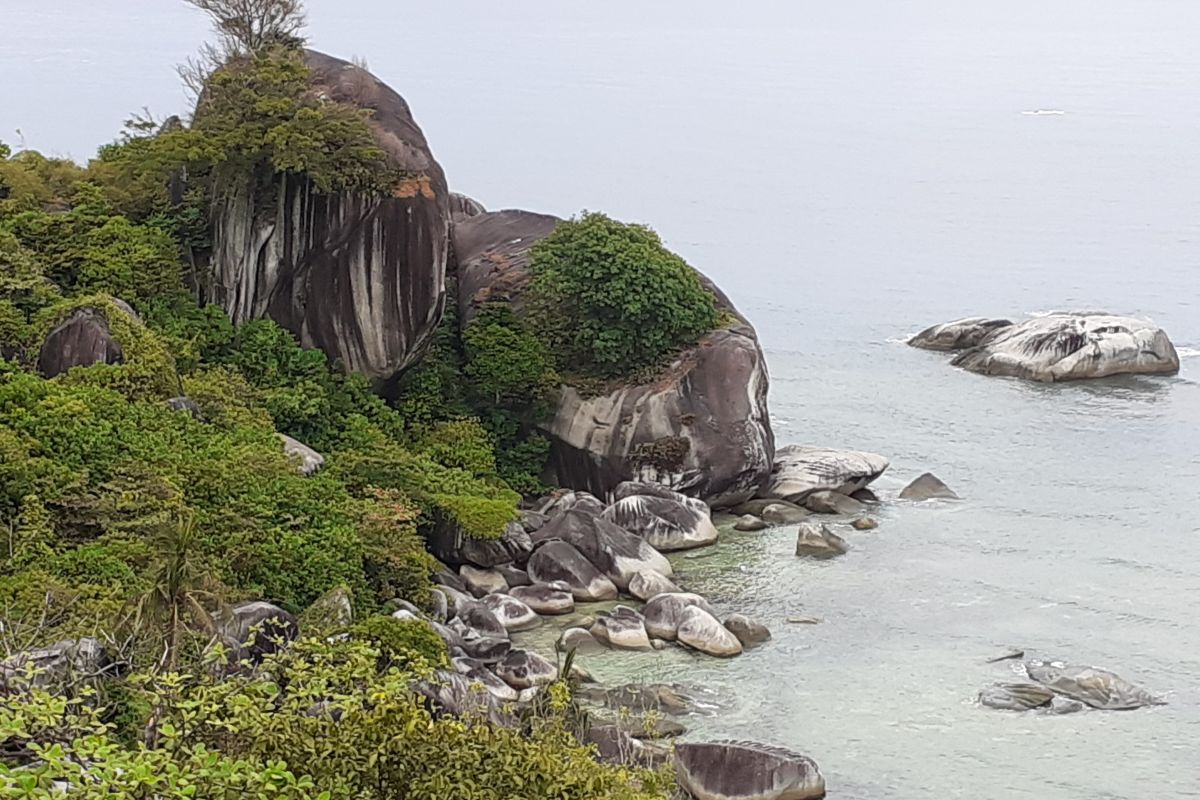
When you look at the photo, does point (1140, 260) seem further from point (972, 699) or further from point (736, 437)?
point (972, 699)

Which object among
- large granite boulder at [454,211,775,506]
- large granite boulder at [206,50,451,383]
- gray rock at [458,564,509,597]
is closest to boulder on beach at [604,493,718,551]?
large granite boulder at [454,211,775,506]

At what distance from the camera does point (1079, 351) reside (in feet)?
104

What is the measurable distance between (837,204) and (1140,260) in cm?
1159

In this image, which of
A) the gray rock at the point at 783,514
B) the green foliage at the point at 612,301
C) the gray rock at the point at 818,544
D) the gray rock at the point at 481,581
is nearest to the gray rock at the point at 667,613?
the gray rock at the point at 481,581

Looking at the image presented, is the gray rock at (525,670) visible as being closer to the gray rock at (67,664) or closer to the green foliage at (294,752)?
the gray rock at (67,664)

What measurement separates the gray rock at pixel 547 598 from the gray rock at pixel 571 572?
17 cm

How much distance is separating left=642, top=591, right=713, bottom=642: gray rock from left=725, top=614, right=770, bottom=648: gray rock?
38cm

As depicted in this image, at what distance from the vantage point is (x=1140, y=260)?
45.3m

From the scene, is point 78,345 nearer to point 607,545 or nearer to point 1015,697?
point 607,545

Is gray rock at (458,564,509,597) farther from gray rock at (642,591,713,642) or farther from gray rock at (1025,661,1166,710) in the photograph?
gray rock at (1025,661,1166,710)

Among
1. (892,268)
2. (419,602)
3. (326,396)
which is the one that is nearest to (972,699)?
(419,602)

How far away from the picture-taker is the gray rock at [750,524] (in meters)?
22.7

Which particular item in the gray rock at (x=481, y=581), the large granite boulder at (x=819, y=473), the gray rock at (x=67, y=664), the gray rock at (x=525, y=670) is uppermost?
the gray rock at (x=67, y=664)

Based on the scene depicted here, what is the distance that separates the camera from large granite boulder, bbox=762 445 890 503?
78.2 feet
